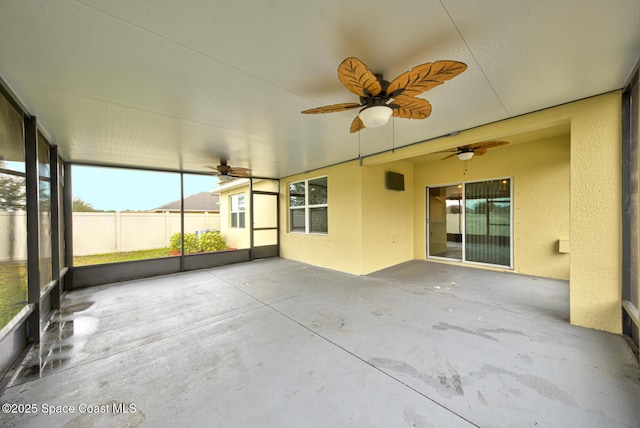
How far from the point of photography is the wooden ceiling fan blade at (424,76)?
1416 mm

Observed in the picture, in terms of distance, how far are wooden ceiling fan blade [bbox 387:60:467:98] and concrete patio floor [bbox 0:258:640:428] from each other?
2.20m

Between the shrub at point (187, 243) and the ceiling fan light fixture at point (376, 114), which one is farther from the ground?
the ceiling fan light fixture at point (376, 114)

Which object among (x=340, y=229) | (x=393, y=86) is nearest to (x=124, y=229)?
(x=340, y=229)

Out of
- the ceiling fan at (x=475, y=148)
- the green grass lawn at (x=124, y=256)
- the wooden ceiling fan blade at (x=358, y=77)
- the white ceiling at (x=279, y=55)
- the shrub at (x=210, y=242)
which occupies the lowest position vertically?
the green grass lawn at (x=124, y=256)

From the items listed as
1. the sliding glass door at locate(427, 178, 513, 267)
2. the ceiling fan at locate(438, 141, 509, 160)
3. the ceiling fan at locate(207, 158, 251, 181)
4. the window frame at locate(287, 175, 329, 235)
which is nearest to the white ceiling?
the ceiling fan at locate(438, 141, 509, 160)

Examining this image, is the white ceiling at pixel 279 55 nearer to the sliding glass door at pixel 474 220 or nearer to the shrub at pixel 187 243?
the sliding glass door at pixel 474 220

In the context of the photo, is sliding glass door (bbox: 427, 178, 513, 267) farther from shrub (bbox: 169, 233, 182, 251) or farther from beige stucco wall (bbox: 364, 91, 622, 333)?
shrub (bbox: 169, 233, 182, 251)

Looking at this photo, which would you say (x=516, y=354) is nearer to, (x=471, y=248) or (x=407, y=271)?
(x=407, y=271)

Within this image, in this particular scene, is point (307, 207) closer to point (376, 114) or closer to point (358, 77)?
point (376, 114)

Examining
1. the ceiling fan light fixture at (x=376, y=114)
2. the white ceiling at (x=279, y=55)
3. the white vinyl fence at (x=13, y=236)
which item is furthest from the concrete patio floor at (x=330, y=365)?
the white ceiling at (x=279, y=55)

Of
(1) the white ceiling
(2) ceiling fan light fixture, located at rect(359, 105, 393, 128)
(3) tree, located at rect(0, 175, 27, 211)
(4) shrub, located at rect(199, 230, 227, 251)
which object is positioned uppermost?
(1) the white ceiling

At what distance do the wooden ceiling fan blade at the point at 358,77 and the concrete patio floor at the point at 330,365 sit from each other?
2.23 meters

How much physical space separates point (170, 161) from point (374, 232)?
4592 millimetres

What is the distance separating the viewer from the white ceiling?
4.28ft
